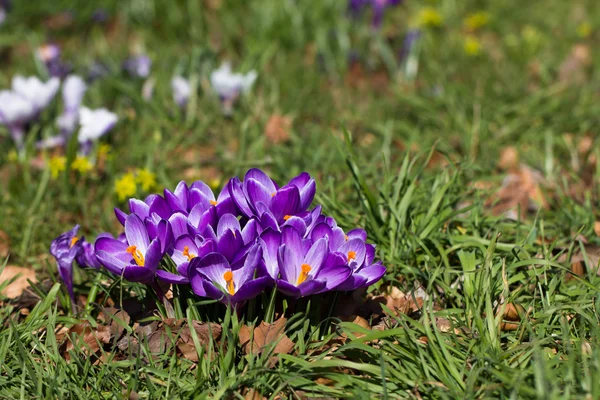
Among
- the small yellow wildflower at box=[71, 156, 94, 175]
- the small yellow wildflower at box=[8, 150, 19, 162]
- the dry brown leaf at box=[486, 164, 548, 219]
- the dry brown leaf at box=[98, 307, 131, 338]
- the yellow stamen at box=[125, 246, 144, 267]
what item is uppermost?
the yellow stamen at box=[125, 246, 144, 267]

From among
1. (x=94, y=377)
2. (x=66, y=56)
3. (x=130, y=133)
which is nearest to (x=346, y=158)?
(x=94, y=377)

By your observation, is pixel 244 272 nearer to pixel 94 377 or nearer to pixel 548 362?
pixel 94 377

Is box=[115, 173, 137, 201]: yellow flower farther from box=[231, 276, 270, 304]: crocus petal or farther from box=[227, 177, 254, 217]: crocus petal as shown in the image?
box=[231, 276, 270, 304]: crocus petal

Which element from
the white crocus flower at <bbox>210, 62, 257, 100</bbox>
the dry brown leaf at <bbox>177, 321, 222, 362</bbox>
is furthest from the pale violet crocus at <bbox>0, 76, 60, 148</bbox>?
the dry brown leaf at <bbox>177, 321, 222, 362</bbox>

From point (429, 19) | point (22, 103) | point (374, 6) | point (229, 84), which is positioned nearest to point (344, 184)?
point (229, 84)

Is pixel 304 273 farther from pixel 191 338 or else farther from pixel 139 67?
pixel 139 67

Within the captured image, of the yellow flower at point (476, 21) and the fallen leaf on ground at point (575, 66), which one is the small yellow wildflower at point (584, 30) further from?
the yellow flower at point (476, 21)
